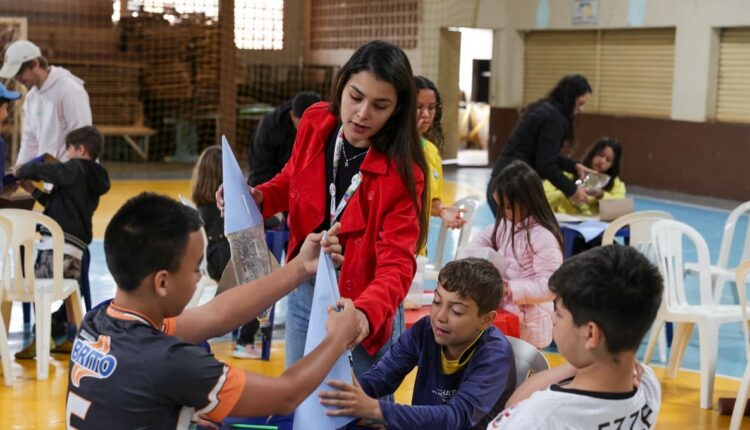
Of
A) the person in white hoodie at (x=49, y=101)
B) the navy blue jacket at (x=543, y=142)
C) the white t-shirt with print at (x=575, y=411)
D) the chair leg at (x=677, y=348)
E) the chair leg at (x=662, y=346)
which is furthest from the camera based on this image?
the person in white hoodie at (x=49, y=101)

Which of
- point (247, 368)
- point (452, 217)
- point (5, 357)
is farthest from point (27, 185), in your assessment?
point (452, 217)

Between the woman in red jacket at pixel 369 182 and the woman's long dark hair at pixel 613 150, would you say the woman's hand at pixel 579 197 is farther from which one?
the woman in red jacket at pixel 369 182

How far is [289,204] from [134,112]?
1408cm

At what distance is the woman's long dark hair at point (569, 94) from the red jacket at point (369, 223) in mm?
4403

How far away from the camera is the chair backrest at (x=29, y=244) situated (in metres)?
5.62

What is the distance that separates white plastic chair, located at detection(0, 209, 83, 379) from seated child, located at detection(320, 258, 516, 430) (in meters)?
3.10

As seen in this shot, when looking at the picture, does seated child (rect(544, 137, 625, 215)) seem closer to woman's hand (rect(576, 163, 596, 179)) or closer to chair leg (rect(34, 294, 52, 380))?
woman's hand (rect(576, 163, 596, 179))

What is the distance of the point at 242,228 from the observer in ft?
9.59

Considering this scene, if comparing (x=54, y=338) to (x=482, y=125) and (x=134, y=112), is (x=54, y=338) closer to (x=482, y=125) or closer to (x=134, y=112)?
(x=134, y=112)

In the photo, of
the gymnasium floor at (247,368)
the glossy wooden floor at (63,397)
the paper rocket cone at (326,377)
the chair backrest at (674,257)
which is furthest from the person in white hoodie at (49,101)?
the paper rocket cone at (326,377)

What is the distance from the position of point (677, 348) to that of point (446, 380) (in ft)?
10.8

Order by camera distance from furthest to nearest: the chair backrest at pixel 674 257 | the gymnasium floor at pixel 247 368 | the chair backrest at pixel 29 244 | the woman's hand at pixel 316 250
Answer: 1. the chair backrest at pixel 674 257
2. the chair backrest at pixel 29 244
3. the gymnasium floor at pixel 247 368
4. the woman's hand at pixel 316 250

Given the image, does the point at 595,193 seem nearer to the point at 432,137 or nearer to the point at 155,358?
the point at 432,137

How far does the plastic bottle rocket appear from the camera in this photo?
9.63ft
